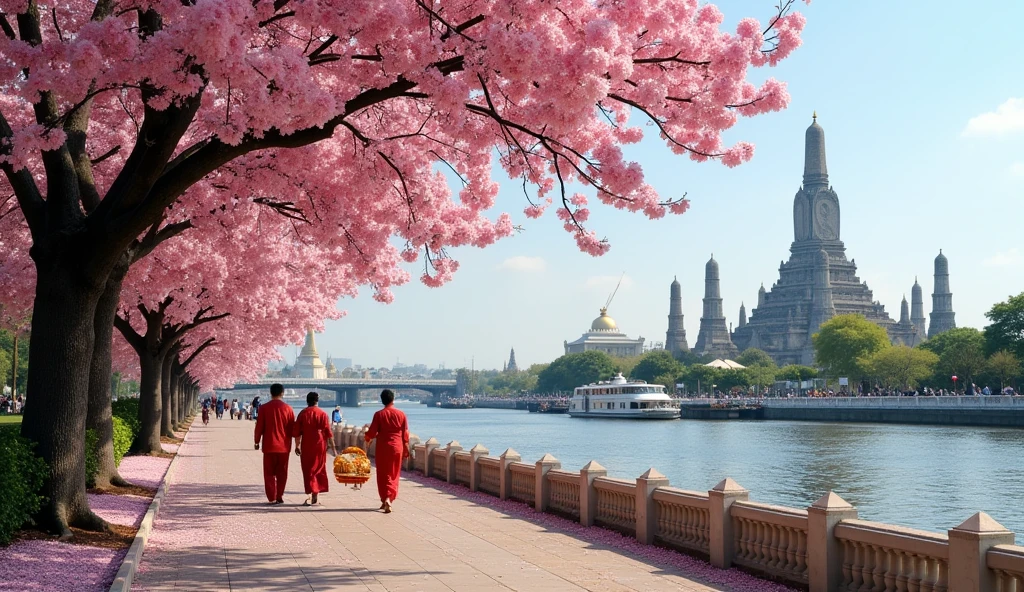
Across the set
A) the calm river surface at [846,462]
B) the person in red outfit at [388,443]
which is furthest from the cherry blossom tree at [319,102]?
the calm river surface at [846,462]

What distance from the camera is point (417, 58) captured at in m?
12.6

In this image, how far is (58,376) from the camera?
1454cm

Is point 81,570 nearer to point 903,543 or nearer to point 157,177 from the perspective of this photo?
point 157,177

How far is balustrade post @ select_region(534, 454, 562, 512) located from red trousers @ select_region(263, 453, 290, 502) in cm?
451

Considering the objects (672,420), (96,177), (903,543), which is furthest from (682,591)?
(672,420)

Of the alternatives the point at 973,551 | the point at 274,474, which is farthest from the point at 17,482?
the point at 973,551

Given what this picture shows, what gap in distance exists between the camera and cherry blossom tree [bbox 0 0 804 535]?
451 inches

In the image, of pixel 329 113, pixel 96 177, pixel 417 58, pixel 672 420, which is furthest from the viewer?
pixel 672 420

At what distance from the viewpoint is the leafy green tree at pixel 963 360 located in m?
114

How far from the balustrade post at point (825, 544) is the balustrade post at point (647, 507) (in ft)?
12.8

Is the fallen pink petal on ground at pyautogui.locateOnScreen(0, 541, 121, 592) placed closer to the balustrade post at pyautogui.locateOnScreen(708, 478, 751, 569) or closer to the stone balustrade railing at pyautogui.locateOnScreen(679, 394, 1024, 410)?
the balustrade post at pyautogui.locateOnScreen(708, 478, 751, 569)

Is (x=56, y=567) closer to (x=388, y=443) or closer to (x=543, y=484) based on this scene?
(x=388, y=443)

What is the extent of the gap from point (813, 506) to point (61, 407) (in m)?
9.51

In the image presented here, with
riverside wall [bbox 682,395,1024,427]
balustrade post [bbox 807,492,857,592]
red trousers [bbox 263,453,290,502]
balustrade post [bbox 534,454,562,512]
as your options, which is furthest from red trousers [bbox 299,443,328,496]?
riverside wall [bbox 682,395,1024,427]
